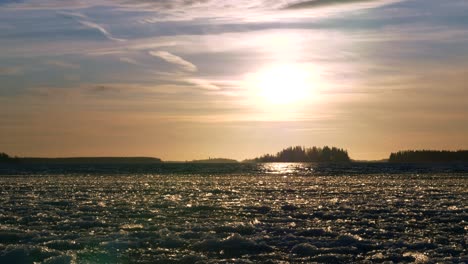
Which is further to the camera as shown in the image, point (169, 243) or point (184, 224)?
point (184, 224)

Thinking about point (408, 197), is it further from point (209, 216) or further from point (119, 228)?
point (119, 228)

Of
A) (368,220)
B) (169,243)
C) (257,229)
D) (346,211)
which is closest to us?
(169,243)

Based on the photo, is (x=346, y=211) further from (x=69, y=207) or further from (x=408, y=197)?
(x=69, y=207)

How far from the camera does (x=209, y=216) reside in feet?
136

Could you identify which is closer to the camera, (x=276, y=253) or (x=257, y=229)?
(x=276, y=253)

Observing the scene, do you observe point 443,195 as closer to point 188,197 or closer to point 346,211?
point 346,211

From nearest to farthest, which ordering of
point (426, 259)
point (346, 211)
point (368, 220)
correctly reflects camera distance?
point (426, 259)
point (368, 220)
point (346, 211)

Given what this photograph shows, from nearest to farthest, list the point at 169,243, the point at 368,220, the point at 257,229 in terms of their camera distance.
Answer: the point at 169,243 → the point at 257,229 → the point at 368,220

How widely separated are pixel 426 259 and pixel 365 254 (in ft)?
8.31

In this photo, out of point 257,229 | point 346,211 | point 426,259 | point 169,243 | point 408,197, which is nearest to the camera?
point 426,259

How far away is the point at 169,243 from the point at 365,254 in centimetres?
889

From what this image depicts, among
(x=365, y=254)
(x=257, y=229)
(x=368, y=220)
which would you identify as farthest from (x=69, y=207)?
(x=365, y=254)

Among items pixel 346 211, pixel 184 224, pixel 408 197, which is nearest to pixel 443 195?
pixel 408 197

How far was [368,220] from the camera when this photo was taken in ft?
129
